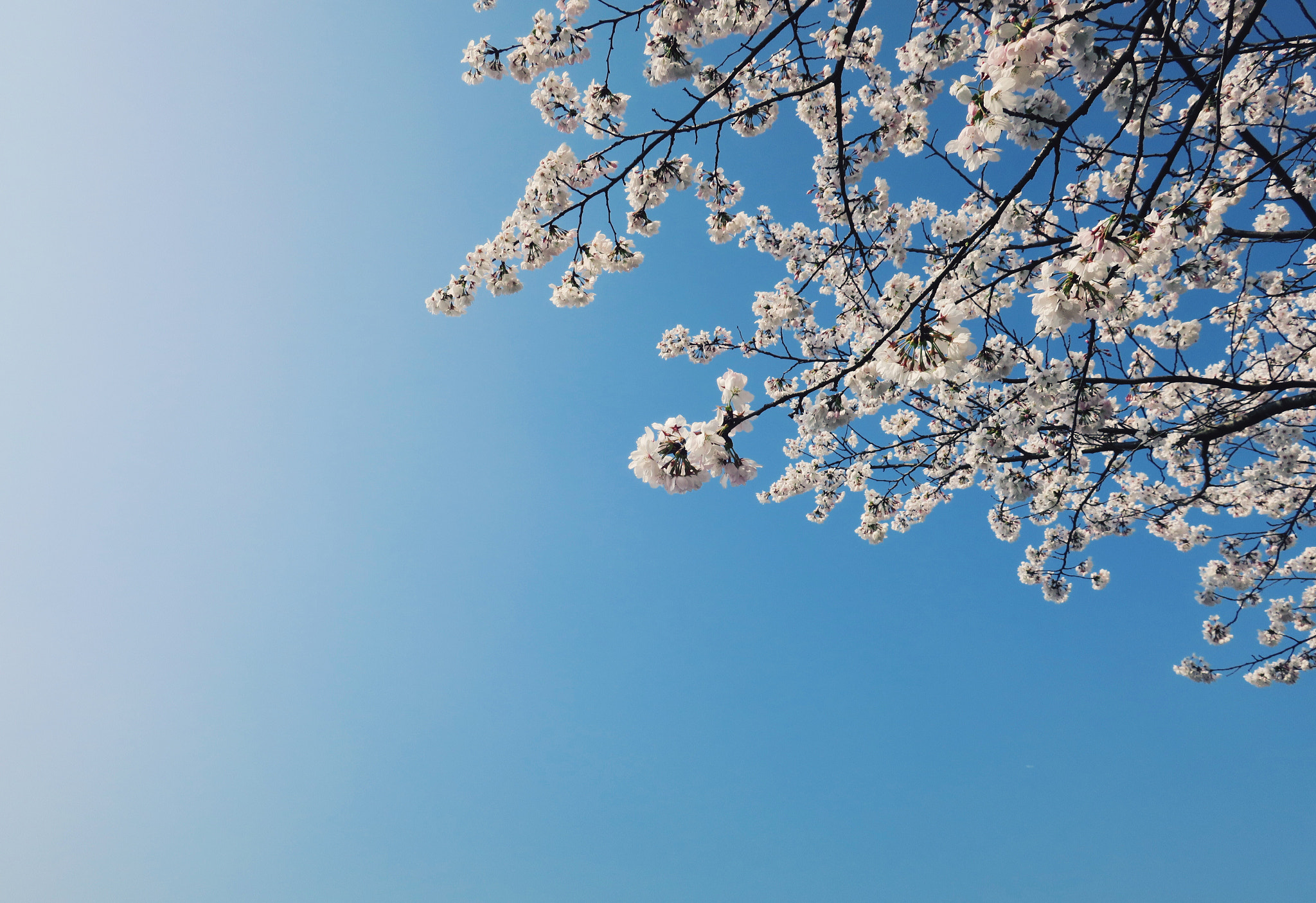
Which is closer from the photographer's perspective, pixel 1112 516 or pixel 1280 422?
pixel 1280 422

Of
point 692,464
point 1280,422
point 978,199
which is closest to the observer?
point 692,464

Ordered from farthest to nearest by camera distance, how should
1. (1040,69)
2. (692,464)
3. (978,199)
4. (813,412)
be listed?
(978,199), (813,412), (692,464), (1040,69)

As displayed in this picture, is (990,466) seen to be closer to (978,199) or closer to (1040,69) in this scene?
(978,199)

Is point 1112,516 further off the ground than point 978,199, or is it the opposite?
point 978,199

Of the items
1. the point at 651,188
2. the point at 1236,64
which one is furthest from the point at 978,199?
the point at 651,188

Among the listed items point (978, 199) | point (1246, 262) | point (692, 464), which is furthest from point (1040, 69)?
point (978, 199)

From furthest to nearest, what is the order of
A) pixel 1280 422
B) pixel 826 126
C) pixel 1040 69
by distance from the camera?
pixel 1280 422, pixel 826 126, pixel 1040 69

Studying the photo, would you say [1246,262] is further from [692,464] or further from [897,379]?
[692,464]

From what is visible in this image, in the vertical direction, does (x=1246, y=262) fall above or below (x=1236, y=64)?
below

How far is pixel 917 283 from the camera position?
16.5 ft

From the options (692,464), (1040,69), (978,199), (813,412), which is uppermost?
(978,199)

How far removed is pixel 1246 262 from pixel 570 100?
632 centimetres

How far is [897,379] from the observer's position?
245 centimetres

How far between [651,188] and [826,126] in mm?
2724
